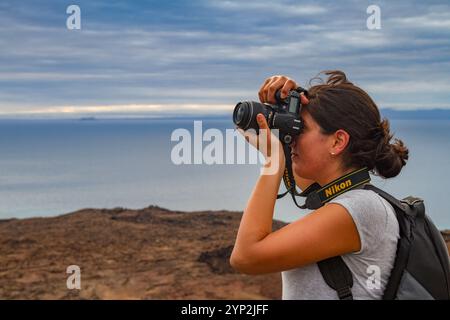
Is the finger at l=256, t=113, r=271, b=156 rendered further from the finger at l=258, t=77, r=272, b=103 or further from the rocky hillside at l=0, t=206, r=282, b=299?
the rocky hillside at l=0, t=206, r=282, b=299

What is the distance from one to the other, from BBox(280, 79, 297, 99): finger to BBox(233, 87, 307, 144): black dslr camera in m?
0.02

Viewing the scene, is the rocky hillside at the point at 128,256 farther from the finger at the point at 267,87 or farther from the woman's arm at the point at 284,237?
the woman's arm at the point at 284,237

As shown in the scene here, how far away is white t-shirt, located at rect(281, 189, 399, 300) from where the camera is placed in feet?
6.30

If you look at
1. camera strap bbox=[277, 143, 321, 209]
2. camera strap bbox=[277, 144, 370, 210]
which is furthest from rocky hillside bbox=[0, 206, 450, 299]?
camera strap bbox=[277, 144, 370, 210]

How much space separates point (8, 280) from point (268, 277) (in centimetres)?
412

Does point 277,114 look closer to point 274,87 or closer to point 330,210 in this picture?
point 274,87

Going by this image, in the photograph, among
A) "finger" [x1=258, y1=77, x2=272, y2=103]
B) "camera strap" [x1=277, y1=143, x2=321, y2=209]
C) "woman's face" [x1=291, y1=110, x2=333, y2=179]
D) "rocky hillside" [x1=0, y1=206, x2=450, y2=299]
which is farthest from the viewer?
"rocky hillside" [x1=0, y1=206, x2=450, y2=299]

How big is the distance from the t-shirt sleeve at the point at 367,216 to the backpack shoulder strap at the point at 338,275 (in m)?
0.08

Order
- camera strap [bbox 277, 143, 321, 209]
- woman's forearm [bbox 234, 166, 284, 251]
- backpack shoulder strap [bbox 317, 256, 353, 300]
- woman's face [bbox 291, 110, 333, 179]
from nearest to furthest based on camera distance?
backpack shoulder strap [bbox 317, 256, 353, 300]
woman's forearm [bbox 234, 166, 284, 251]
woman's face [bbox 291, 110, 333, 179]
camera strap [bbox 277, 143, 321, 209]

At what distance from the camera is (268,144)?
216 centimetres

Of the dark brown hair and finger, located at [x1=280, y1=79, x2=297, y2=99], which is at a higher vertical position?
finger, located at [x1=280, y1=79, x2=297, y2=99]

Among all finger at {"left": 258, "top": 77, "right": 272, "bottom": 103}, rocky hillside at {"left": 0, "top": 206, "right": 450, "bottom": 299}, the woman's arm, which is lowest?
rocky hillside at {"left": 0, "top": 206, "right": 450, "bottom": 299}

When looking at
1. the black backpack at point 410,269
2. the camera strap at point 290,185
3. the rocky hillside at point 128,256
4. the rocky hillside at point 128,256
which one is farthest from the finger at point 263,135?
the rocky hillside at point 128,256

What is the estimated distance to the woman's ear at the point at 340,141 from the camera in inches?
82.5
